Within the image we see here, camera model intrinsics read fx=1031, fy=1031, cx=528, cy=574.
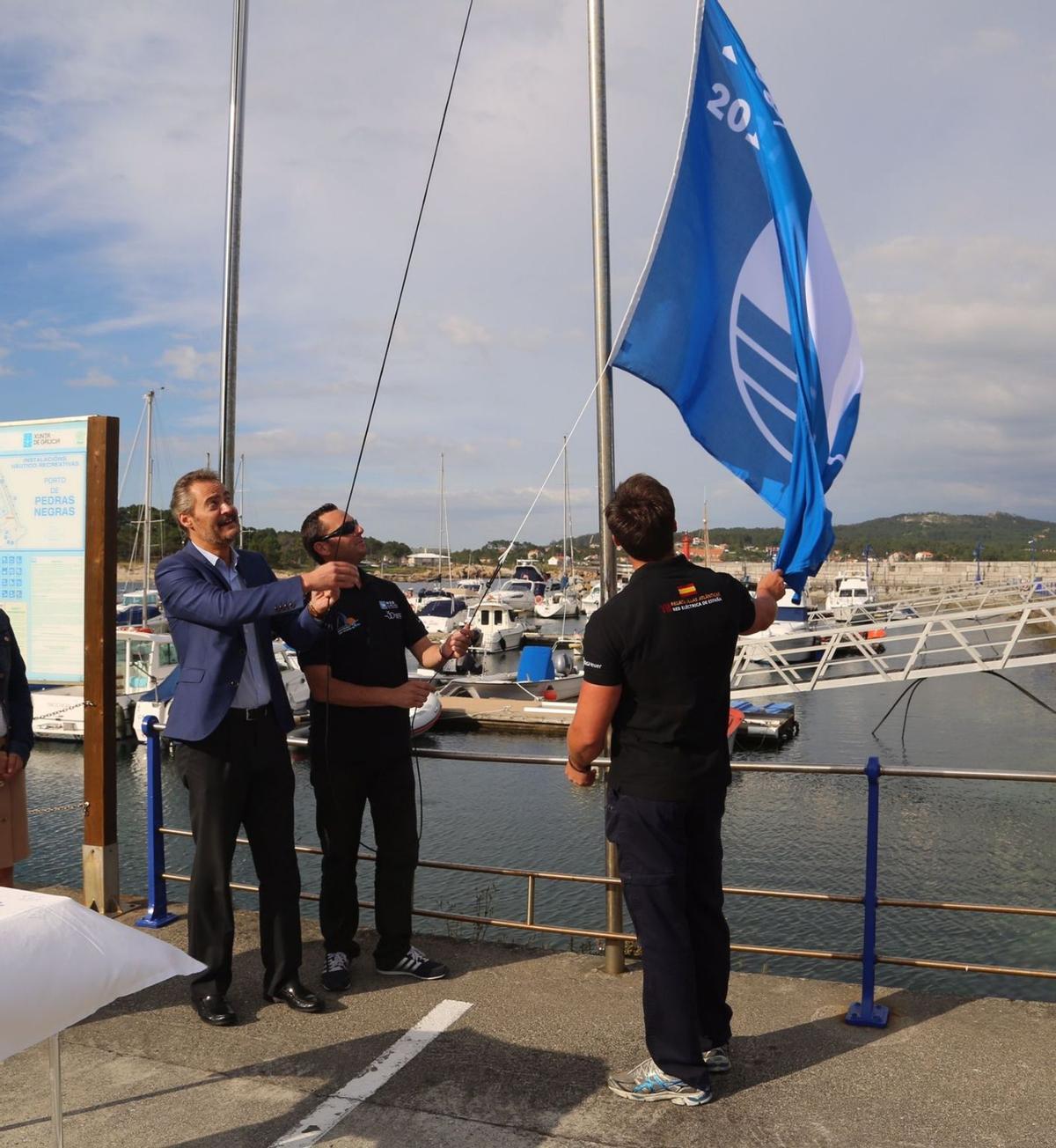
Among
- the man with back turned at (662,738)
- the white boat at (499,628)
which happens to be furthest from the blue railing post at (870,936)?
the white boat at (499,628)

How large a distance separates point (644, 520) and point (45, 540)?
3338 mm

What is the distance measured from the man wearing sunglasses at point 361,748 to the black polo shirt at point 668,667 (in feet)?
3.49

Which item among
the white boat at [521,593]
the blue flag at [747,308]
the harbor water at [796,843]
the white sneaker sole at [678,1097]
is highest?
the blue flag at [747,308]

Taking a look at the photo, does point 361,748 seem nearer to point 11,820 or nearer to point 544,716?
point 11,820

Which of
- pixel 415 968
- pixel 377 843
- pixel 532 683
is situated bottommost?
pixel 532 683

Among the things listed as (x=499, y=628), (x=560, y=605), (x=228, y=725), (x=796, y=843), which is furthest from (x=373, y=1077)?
(x=560, y=605)

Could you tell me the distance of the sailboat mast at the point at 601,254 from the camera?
14.6 feet

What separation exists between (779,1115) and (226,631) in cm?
241

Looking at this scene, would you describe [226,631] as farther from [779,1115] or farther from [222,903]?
[779,1115]

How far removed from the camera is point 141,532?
146ft

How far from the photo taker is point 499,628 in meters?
46.7

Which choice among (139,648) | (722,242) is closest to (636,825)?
(722,242)

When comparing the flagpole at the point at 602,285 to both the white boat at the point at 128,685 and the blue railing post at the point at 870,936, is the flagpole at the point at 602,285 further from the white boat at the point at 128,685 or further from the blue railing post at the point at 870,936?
the white boat at the point at 128,685

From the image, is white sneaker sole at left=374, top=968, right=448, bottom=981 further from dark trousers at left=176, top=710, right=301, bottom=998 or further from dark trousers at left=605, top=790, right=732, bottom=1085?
dark trousers at left=605, top=790, right=732, bottom=1085
